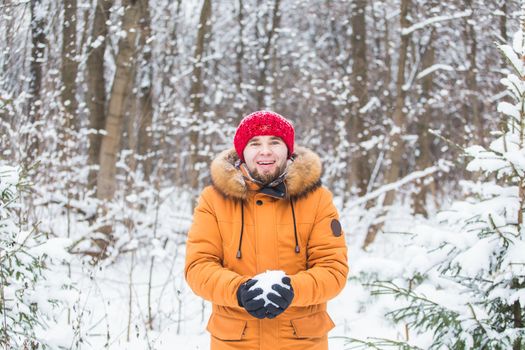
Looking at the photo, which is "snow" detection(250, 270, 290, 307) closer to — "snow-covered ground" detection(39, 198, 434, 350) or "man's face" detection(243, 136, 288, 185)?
"man's face" detection(243, 136, 288, 185)

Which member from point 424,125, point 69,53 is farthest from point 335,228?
point 424,125

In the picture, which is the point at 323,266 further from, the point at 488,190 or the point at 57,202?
the point at 57,202

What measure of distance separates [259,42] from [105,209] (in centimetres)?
909

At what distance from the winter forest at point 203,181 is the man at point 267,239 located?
26.4 inches

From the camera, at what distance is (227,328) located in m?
2.11

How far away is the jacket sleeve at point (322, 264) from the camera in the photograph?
1977 millimetres

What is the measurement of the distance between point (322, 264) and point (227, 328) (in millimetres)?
495

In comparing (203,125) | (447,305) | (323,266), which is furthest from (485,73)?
(323,266)

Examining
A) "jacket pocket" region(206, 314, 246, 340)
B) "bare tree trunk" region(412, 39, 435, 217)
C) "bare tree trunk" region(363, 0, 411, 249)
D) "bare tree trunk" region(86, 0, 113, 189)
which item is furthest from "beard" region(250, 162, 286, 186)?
"bare tree trunk" region(412, 39, 435, 217)

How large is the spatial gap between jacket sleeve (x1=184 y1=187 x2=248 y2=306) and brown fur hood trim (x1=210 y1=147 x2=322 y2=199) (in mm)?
99

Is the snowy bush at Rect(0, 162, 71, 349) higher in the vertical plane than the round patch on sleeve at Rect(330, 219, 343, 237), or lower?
lower

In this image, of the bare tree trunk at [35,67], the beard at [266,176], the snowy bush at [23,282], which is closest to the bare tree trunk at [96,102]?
the bare tree trunk at [35,67]

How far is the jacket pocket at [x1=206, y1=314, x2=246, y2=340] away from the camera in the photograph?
208cm

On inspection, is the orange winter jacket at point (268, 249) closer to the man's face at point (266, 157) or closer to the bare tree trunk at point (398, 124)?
the man's face at point (266, 157)
